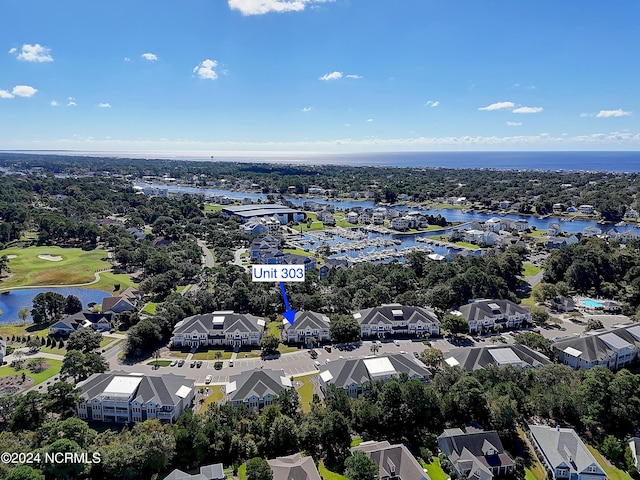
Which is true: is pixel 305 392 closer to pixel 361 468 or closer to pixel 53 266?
pixel 361 468

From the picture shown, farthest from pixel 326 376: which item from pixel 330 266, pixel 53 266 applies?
pixel 53 266

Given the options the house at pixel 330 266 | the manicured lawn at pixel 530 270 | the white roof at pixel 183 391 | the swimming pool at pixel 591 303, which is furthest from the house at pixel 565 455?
the manicured lawn at pixel 530 270

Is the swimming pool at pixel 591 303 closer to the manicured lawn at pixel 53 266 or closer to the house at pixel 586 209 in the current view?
the manicured lawn at pixel 53 266

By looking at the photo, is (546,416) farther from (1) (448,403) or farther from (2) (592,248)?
(2) (592,248)

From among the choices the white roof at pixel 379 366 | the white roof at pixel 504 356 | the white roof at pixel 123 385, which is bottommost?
the white roof at pixel 123 385

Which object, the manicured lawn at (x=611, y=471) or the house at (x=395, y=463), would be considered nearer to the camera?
the house at (x=395, y=463)
